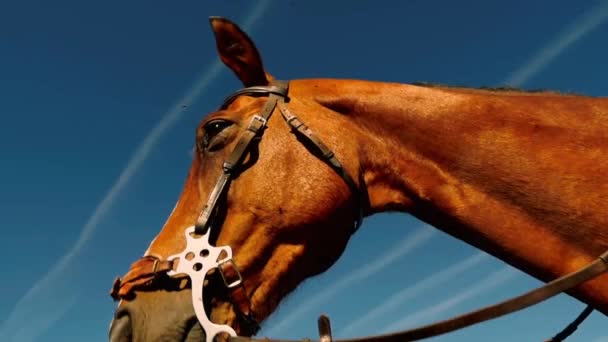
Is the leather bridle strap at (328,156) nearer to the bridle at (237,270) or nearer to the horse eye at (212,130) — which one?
the bridle at (237,270)

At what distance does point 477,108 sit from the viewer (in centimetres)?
407

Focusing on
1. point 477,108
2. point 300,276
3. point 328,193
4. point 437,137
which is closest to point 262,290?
point 300,276

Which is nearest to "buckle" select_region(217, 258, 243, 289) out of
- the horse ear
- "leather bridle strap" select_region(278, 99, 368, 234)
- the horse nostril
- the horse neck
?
the horse nostril

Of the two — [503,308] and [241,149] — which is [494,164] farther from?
[241,149]

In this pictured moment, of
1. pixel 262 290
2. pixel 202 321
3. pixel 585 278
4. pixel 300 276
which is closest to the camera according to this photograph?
pixel 585 278

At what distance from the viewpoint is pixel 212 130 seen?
452cm

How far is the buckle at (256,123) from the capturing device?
4315mm

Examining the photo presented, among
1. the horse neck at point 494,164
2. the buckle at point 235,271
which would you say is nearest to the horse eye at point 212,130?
the horse neck at point 494,164

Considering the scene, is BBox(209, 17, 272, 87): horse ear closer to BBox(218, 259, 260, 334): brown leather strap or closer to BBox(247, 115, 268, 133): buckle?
BBox(247, 115, 268, 133): buckle

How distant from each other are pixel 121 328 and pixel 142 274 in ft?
1.19

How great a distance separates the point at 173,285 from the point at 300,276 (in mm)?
936

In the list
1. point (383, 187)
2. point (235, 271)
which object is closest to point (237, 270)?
point (235, 271)

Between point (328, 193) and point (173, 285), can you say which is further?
point (328, 193)

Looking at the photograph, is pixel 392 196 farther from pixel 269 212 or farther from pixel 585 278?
pixel 585 278
